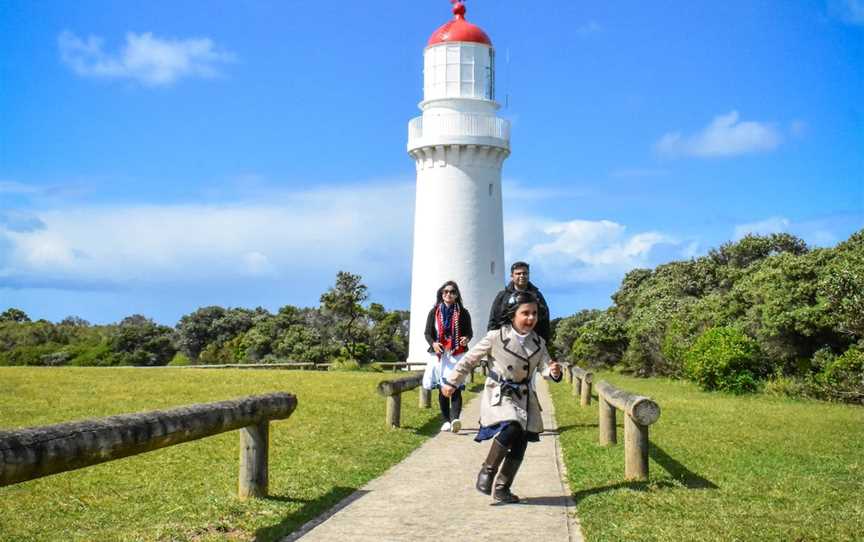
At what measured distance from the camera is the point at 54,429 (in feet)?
18.7

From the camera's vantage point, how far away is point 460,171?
117 ft

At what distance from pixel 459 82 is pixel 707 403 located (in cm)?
1803

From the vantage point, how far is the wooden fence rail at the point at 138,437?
532 cm

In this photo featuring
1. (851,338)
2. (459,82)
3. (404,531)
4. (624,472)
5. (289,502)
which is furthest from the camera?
A: (459,82)

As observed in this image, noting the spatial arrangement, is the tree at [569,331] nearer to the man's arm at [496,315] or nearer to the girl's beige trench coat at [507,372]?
the man's arm at [496,315]

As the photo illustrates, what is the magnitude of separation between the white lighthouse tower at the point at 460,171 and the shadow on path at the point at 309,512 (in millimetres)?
25802

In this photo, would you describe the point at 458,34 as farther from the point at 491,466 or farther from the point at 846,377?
the point at 491,466

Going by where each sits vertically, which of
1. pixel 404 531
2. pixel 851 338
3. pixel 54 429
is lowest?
pixel 404 531

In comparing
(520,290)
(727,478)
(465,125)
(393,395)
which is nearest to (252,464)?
(520,290)

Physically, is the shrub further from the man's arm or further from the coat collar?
the coat collar

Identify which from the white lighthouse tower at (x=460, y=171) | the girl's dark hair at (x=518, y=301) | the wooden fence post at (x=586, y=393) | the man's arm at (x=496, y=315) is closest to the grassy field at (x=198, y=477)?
the man's arm at (x=496, y=315)

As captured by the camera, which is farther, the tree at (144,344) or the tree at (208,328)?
the tree at (208,328)

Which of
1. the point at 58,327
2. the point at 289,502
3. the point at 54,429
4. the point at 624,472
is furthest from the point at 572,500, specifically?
the point at 58,327

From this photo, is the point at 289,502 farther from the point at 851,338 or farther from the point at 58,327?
the point at 58,327
